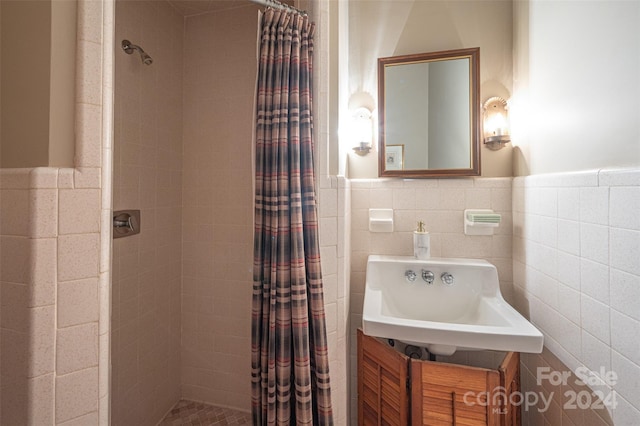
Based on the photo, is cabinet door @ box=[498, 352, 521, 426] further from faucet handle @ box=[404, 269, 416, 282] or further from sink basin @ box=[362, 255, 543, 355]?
faucet handle @ box=[404, 269, 416, 282]

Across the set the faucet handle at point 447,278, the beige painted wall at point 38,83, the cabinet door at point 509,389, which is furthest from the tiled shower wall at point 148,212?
the cabinet door at point 509,389

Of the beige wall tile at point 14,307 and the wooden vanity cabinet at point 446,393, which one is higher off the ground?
the beige wall tile at point 14,307

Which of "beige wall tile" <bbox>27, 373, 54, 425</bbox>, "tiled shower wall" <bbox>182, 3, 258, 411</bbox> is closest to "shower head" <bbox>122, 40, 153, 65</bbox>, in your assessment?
"tiled shower wall" <bbox>182, 3, 258, 411</bbox>

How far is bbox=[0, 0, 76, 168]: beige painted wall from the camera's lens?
647 mm

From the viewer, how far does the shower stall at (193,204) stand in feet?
4.80

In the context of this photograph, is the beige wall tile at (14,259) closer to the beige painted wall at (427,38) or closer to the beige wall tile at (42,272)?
the beige wall tile at (42,272)

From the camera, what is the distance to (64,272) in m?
0.64

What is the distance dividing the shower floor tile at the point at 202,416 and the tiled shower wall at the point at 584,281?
156cm

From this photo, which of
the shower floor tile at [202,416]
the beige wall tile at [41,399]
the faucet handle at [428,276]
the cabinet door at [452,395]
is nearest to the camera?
the beige wall tile at [41,399]

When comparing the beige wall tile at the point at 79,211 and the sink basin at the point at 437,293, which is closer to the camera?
the beige wall tile at the point at 79,211

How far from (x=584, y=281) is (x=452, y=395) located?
60 centimetres

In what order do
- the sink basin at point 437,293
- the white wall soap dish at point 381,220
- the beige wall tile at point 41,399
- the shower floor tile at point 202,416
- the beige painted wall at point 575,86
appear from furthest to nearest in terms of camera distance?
1. the shower floor tile at point 202,416
2. the white wall soap dish at point 381,220
3. the sink basin at point 437,293
4. the beige painted wall at point 575,86
5. the beige wall tile at point 41,399

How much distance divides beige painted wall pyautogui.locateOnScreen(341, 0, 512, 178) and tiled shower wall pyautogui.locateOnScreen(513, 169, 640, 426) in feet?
1.25

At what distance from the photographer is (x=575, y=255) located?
89 centimetres
